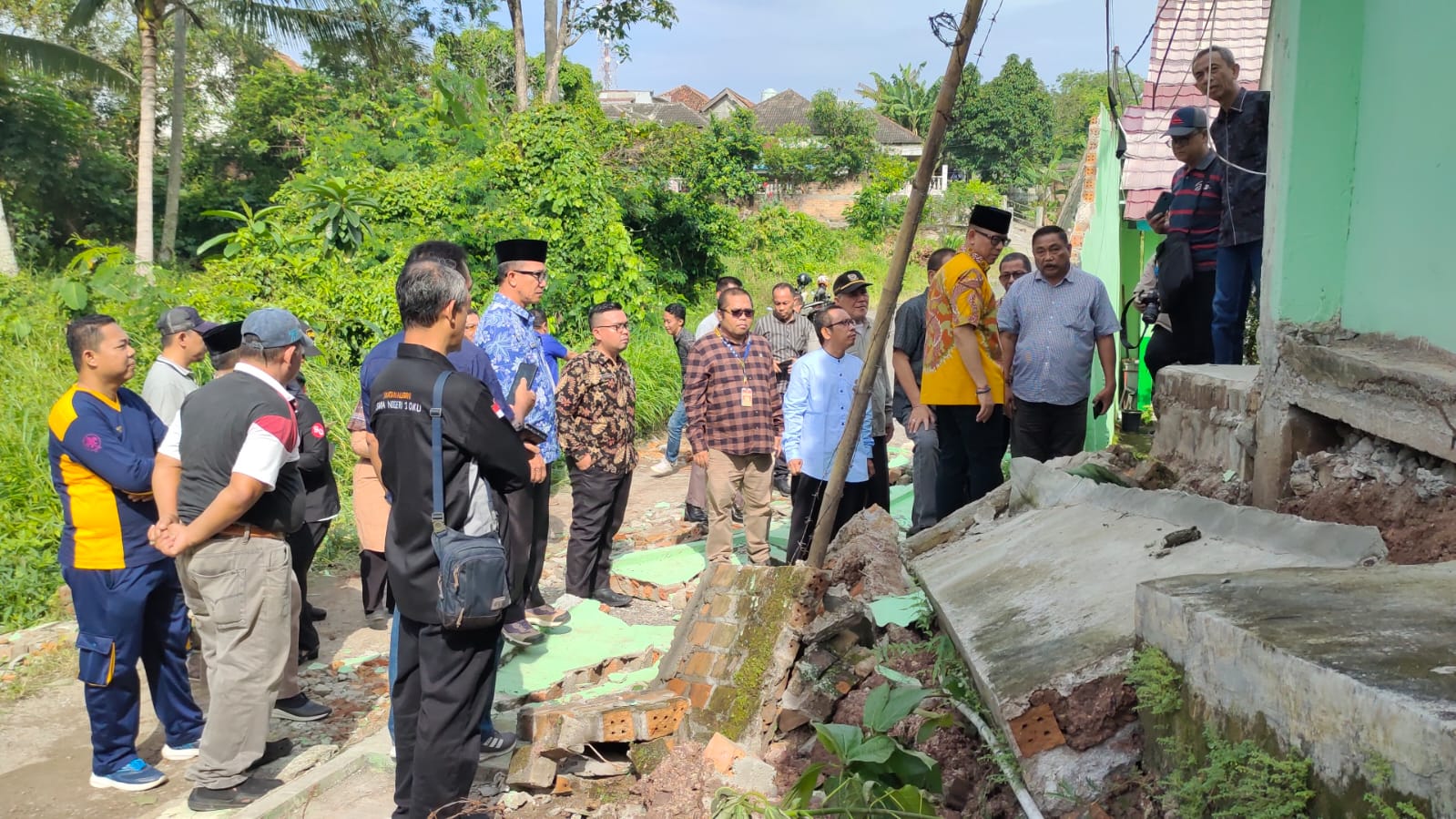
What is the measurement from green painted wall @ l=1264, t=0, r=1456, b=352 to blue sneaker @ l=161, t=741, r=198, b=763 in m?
4.80

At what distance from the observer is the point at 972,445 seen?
5.86 metres

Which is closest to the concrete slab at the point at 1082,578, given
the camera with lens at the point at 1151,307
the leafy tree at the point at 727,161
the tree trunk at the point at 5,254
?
the camera with lens at the point at 1151,307

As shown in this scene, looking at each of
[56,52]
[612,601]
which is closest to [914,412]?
[612,601]

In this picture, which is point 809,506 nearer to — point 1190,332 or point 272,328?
point 1190,332

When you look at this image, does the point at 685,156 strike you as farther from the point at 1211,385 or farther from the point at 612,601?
the point at 1211,385

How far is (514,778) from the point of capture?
3.78 meters

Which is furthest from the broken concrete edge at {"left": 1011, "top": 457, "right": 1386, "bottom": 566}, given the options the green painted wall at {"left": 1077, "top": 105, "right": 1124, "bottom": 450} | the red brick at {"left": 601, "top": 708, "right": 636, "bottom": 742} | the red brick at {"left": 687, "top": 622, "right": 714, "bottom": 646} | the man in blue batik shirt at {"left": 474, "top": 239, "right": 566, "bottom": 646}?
the green painted wall at {"left": 1077, "top": 105, "right": 1124, "bottom": 450}

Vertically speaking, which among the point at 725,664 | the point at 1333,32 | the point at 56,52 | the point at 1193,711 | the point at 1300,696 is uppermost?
the point at 56,52

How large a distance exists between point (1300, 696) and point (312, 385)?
9.23 meters

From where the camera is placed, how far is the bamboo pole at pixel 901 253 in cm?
375

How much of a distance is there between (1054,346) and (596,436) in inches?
107

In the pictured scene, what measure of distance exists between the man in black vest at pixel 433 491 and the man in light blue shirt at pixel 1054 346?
2949 millimetres

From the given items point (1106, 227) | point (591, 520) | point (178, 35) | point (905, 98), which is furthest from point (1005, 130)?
point (591, 520)

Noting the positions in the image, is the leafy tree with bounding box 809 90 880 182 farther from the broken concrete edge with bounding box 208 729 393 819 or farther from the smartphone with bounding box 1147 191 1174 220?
the broken concrete edge with bounding box 208 729 393 819
